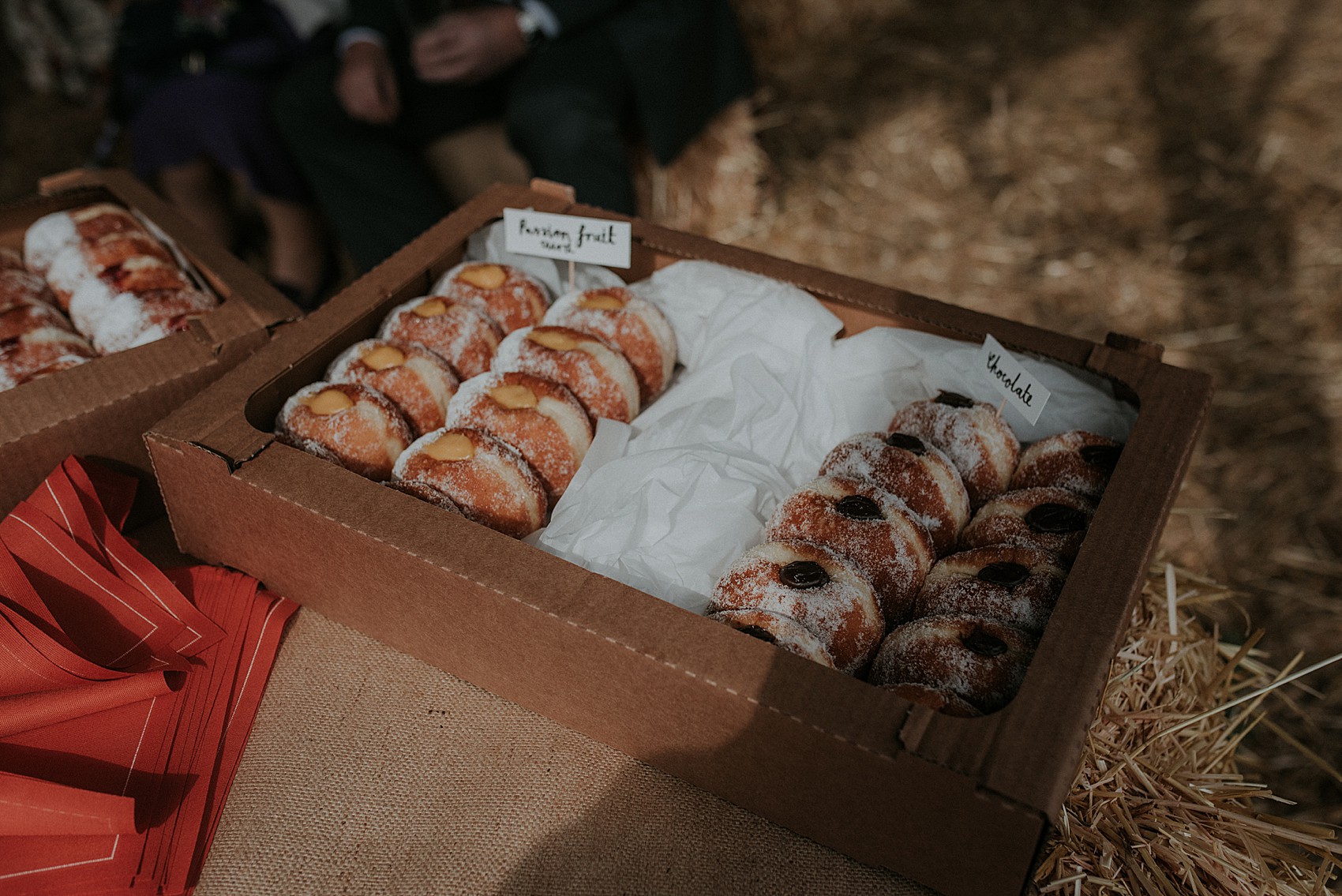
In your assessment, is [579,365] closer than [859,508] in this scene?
No

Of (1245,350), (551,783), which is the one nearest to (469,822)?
(551,783)

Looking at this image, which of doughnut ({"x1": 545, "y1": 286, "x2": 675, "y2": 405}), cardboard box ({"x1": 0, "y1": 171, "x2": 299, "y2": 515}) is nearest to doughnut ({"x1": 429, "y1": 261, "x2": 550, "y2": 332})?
doughnut ({"x1": 545, "y1": 286, "x2": 675, "y2": 405})

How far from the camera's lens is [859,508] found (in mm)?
1444

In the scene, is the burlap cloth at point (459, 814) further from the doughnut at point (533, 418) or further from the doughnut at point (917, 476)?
the doughnut at point (917, 476)

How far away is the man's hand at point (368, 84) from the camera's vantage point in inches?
123

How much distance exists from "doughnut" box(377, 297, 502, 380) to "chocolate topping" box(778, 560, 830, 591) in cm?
83

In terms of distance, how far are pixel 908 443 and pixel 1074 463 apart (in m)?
0.29

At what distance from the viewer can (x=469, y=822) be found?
1.32 metres

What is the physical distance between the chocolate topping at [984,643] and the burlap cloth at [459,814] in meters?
0.34

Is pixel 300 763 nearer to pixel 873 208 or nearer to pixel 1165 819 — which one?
pixel 1165 819

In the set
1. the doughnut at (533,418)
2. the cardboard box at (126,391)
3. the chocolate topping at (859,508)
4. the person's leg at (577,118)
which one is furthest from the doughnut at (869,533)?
the person's leg at (577,118)

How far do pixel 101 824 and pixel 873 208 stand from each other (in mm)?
3945

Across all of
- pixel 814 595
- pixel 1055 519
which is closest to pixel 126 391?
pixel 814 595

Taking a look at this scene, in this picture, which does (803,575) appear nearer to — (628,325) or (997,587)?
(997,587)
